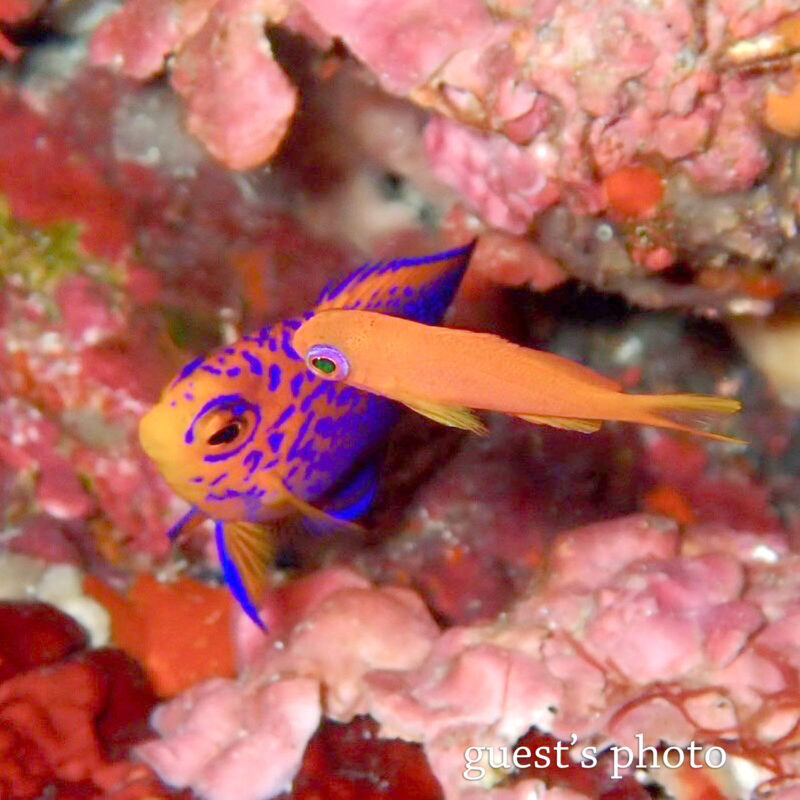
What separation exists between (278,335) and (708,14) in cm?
147

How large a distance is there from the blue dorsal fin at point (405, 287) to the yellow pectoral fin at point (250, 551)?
0.83m

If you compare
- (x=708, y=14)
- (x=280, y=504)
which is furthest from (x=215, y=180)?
(x=708, y=14)

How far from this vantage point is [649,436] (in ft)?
13.6

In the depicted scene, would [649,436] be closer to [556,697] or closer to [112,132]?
[556,697]

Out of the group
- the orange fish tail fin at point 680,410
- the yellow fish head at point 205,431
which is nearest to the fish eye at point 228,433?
the yellow fish head at point 205,431

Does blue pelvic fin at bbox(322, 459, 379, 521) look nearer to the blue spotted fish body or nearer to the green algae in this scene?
the blue spotted fish body

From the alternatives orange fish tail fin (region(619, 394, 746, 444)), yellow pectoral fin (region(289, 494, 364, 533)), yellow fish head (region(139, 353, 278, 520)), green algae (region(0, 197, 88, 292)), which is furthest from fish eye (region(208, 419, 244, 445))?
green algae (region(0, 197, 88, 292))

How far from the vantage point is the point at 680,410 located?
6.15 feet

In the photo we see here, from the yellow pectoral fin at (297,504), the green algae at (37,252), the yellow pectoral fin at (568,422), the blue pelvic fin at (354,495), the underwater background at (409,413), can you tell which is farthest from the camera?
the green algae at (37,252)

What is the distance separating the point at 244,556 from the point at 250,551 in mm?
28

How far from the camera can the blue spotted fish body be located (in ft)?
8.14

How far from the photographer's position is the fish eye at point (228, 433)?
252 centimetres

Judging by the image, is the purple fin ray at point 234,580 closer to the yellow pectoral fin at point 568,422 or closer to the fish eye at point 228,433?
the fish eye at point 228,433

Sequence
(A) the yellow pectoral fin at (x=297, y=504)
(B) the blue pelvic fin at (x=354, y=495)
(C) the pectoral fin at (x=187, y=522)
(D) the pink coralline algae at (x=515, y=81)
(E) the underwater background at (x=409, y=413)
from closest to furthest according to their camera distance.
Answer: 1. (D) the pink coralline algae at (x=515, y=81)
2. (E) the underwater background at (x=409, y=413)
3. (A) the yellow pectoral fin at (x=297, y=504)
4. (C) the pectoral fin at (x=187, y=522)
5. (B) the blue pelvic fin at (x=354, y=495)
